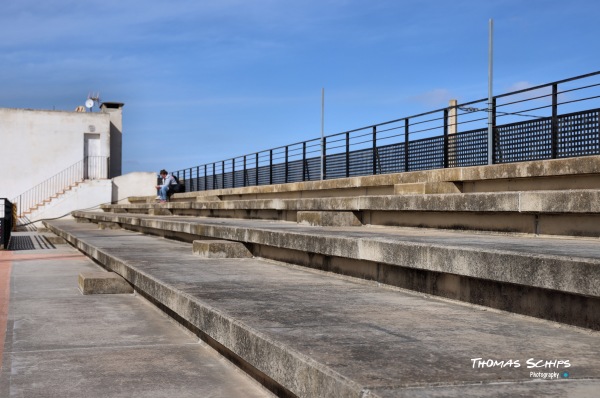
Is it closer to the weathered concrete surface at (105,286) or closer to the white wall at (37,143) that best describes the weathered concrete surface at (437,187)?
the weathered concrete surface at (105,286)

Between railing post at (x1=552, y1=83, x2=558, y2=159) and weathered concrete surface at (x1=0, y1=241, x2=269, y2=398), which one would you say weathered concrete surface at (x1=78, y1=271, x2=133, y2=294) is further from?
railing post at (x1=552, y1=83, x2=558, y2=159)

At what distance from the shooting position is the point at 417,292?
4.34m

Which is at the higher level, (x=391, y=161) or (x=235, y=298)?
(x=391, y=161)

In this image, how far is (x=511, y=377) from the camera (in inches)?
89.5

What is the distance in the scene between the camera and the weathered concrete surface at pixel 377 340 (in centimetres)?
222

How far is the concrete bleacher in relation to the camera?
246 centimetres

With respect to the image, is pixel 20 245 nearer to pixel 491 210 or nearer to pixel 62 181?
pixel 491 210

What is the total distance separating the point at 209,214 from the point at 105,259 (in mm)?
7138

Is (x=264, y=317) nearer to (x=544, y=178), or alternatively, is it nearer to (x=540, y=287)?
(x=540, y=287)

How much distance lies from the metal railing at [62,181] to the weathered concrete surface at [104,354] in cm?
2742

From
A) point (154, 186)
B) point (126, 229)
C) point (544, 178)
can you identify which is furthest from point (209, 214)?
point (154, 186)

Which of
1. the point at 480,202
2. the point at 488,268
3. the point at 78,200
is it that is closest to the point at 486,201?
the point at 480,202

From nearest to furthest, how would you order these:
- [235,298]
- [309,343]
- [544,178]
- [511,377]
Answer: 1. [511,377]
2. [309,343]
3. [235,298]
4. [544,178]

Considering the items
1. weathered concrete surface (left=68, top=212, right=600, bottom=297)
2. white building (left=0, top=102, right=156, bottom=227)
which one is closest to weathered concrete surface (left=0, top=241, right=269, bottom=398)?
weathered concrete surface (left=68, top=212, right=600, bottom=297)
